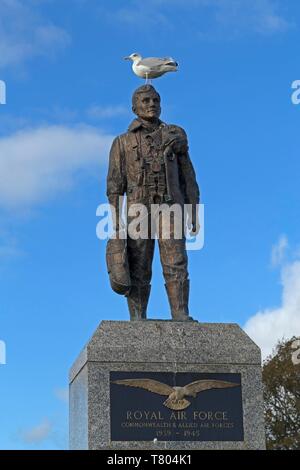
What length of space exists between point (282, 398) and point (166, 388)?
23.7 meters

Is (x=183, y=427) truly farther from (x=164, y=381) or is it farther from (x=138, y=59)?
(x=138, y=59)

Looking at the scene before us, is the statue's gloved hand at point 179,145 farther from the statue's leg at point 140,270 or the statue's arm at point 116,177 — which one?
the statue's leg at point 140,270

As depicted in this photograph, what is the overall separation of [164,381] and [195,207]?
2.81 metres

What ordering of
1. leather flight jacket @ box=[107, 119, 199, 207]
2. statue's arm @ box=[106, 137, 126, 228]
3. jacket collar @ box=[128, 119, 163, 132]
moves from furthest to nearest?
jacket collar @ box=[128, 119, 163, 132] → statue's arm @ box=[106, 137, 126, 228] → leather flight jacket @ box=[107, 119, 199, 207]

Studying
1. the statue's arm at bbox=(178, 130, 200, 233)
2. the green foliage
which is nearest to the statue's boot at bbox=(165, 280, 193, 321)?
the statue's arm at bbox=(178, 130, 200, 233)

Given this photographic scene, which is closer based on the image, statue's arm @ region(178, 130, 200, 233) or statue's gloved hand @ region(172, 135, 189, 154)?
statue's gloved hand @ region(172, 135, 189, 154)

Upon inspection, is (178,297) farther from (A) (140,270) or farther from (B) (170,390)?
(B) (170,390)

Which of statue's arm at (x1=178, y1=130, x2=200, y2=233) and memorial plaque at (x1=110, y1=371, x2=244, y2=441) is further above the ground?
statue's arm at (x1=178, y1=130, x2=200, y2=233)

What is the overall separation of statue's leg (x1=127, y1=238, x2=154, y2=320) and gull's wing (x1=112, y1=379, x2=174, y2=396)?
1.50 metres

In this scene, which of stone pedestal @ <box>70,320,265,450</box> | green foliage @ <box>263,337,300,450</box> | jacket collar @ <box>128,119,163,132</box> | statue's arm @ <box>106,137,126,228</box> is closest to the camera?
stone pedestal @ <box>70,320,265,450</box>

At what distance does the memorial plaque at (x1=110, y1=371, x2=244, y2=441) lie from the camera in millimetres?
10977

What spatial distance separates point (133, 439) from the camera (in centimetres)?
1088

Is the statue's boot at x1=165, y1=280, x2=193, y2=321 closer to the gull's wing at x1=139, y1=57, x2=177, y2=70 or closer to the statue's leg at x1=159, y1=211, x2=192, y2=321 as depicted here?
the statue's leg at x1=159, y1=211, x2=192, y2=321
